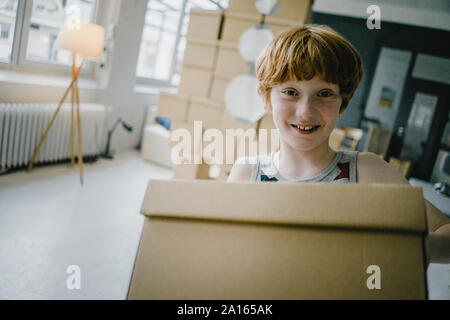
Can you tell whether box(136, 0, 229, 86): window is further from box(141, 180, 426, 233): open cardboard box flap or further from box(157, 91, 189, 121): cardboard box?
box(141, 180, 426, 233): open cardboard box flap

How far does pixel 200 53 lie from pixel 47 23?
1721mm

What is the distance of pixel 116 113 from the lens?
415 cm

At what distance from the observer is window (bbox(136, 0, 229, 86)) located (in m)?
4.80

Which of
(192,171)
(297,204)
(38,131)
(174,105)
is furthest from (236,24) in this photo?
(297,204)

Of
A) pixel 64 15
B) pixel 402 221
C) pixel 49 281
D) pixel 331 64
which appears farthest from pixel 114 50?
pixel 402 221

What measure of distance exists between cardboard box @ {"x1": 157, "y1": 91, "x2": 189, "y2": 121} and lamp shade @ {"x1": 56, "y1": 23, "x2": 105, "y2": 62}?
0.65 metres

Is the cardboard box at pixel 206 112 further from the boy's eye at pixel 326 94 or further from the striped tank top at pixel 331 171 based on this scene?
the boy's eye at pixel 326 94

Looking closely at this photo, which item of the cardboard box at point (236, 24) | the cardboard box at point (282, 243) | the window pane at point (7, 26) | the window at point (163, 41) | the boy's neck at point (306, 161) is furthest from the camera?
the window at point (163, 41)

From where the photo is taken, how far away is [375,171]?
0.63m

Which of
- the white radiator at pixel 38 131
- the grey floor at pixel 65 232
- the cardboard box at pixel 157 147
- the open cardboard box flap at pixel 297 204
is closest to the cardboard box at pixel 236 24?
the grey floor at pixel 65 232

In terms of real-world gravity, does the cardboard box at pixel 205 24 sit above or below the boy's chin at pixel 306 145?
above

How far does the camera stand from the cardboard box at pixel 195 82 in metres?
2.64

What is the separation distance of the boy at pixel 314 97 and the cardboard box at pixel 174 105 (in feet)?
6.74

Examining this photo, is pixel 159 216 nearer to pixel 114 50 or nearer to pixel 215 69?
pixel 215 69
